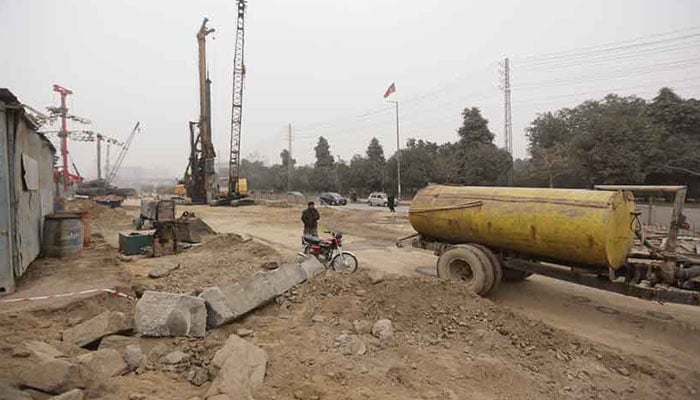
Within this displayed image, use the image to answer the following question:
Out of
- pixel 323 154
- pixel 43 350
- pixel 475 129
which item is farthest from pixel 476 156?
pixel 43 350

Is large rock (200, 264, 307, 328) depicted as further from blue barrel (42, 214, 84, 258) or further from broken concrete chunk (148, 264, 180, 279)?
blue barrel (42, 214, 84, 258)

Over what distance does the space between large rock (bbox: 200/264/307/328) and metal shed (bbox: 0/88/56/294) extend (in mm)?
3505

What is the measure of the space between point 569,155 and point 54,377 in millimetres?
37228

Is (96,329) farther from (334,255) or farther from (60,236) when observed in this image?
(60,236)

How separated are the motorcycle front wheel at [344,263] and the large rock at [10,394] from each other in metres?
6.00

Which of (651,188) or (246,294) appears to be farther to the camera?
(651,188)

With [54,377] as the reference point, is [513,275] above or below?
below

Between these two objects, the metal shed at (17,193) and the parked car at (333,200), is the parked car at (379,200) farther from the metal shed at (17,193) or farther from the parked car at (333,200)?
the metal shed at (17,193)

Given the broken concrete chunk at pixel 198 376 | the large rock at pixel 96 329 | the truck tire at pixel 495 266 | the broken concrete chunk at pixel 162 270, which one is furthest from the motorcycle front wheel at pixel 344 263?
the broken concrete chunk at pixel 198 376

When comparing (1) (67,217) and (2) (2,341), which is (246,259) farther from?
(2) (2,341)

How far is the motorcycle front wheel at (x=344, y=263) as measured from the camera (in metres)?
9.01

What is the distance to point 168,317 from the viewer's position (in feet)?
16.7

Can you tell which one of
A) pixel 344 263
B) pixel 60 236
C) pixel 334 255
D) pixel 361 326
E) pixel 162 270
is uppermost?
pixel 60 236

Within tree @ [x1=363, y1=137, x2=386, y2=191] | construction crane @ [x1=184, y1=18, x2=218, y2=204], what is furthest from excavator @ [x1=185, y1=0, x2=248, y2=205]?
tree @ [x1=363, y1=137, x2=386, y2=191]
